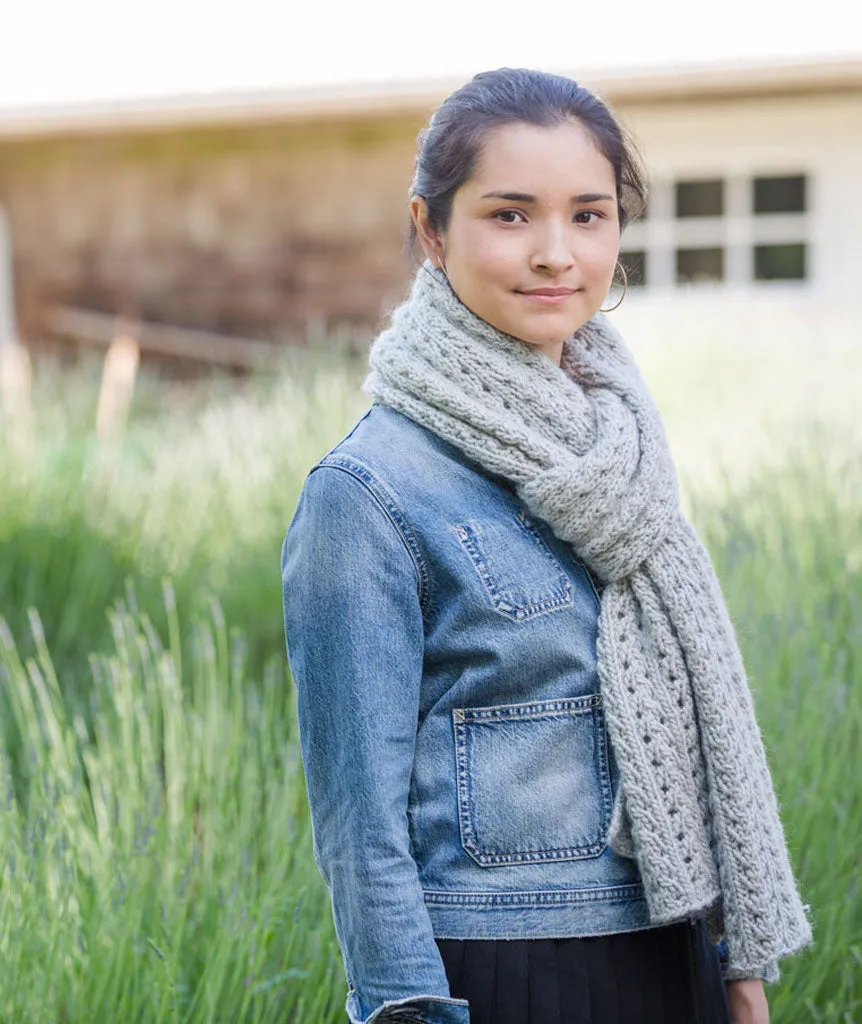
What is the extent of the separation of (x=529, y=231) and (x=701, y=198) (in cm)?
903

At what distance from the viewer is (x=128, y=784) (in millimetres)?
2504

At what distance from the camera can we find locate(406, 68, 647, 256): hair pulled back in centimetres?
155

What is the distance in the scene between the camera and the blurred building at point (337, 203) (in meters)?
9.50

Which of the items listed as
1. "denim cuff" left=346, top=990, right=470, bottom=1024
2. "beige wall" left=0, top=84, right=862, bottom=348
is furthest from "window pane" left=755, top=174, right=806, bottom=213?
"denim cuff" left=346, top=990, right=470, bottom=1024

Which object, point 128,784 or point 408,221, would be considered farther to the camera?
point 128,784

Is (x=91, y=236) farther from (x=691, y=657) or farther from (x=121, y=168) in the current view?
(x=691, y=657)

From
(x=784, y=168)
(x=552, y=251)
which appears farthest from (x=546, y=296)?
(x=784, y=168)

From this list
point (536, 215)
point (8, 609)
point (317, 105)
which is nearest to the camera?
point (536, 215)

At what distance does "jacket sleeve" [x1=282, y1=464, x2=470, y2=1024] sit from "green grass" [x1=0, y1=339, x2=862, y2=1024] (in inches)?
24.8

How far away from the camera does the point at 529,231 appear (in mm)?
1533

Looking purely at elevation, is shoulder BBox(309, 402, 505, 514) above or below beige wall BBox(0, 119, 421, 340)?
above

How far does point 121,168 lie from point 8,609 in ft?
22.5

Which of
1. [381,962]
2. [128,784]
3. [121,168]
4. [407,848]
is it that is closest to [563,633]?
[407,848]

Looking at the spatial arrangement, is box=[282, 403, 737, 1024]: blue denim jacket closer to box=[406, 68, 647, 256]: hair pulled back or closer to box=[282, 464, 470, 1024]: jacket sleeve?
box=[282, 464, 470, 1024]: jacket sleeve
